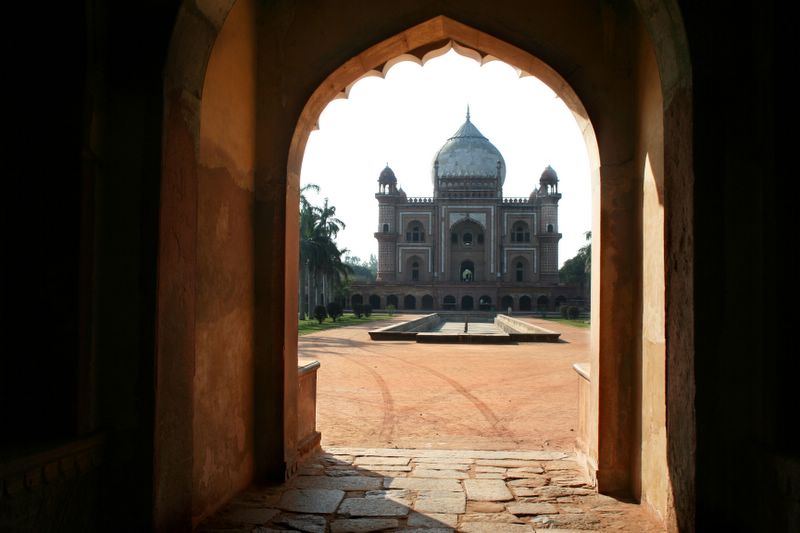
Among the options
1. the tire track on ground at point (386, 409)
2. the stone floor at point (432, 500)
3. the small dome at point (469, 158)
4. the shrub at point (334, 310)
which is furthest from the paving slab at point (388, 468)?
the small dome at point (469, 158)

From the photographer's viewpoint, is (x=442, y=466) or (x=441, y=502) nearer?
(x=441, y=502)

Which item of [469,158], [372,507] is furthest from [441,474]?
[469,158]

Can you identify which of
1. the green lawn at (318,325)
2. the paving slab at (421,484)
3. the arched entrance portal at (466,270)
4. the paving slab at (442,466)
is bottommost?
the green lawn at (318,325)

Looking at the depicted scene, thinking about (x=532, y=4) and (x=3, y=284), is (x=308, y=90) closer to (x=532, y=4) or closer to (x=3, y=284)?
(x=532, y=4)

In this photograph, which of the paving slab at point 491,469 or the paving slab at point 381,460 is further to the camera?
the paving slab at point 381,460

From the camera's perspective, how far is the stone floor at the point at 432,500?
3.04 m

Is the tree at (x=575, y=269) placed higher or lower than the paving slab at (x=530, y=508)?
higher

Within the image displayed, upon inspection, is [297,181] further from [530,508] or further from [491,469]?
[530,508]

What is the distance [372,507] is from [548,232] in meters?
45.3

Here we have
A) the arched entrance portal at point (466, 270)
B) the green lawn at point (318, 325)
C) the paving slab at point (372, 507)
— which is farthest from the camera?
the arched entrance portal at point (466, 270)

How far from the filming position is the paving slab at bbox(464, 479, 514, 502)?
3475 mm

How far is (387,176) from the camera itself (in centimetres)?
4847

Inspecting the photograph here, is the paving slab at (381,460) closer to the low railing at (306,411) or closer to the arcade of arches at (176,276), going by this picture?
the low railing at (306,411)

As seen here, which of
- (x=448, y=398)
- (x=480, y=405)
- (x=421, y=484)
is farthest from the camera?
(x=448, y=398)
